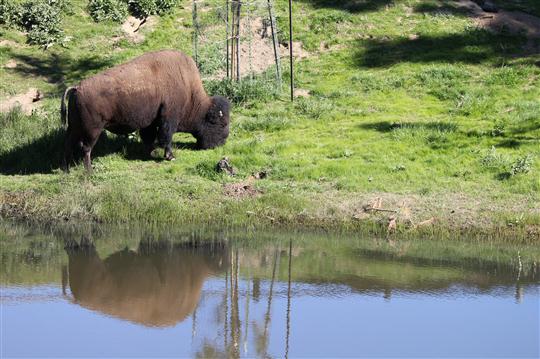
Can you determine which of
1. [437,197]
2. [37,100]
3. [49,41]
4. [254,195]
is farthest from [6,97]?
[437,197]

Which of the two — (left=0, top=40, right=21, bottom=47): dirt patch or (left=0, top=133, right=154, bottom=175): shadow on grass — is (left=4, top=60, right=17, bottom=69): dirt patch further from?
(left=0, top=133, right=154, bottom=175): shadow on grass

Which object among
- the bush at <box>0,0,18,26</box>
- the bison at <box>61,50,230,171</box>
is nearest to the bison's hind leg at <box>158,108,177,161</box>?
the bison at <box>61,50,230,171</box>

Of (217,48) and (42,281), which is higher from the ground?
(217,48)

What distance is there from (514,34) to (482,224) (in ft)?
45.7

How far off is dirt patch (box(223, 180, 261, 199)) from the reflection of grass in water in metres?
1.77

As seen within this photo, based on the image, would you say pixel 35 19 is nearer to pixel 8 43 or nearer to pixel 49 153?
pixel 8 43

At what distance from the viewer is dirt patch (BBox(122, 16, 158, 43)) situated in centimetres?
2844

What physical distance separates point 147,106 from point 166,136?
2.93 ft

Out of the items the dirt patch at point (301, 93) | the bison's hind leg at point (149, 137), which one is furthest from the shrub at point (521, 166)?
the bison's hind leg at point (149, 137)

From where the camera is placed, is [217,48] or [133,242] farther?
[217,48]

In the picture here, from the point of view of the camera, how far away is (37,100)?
957 inches

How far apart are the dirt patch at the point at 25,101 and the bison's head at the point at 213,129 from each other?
16.7ft

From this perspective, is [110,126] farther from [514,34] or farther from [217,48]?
[514,34]

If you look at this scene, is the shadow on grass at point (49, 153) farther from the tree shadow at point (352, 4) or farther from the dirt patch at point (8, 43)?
the tree shadow at point (352, 4)
